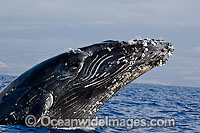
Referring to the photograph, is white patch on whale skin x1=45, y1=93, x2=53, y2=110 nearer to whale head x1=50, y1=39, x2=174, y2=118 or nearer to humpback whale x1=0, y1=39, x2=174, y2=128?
humpback whale x1=0, y1=39, x2=174, y2=128

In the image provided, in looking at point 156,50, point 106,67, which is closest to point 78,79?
point 106,67

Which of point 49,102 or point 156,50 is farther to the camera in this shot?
point 156,50

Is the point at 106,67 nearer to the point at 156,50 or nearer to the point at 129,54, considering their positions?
the point at 129,54

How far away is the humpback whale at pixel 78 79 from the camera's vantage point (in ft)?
22.2

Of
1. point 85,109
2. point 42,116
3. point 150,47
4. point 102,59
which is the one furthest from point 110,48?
point 42,116

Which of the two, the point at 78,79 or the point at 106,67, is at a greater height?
the point at 106,67

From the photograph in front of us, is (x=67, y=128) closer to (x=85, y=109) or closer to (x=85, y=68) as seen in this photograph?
(x=85, y=109)

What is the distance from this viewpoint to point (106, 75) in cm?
724

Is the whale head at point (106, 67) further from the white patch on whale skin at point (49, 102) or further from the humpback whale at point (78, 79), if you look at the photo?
the white patch on whale skin at point (49, 102)

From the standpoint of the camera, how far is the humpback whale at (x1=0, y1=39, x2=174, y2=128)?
678cm

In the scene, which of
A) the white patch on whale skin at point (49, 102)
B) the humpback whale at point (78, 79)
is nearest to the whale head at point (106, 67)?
the humpback whale at point (78, 79)

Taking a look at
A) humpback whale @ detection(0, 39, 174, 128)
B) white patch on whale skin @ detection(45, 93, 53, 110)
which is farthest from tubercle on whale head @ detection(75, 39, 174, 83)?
white patch on whale skin @ detection(45, 93, 53, 110)

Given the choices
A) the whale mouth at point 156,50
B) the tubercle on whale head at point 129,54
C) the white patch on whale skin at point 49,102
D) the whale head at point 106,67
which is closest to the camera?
the white patch on whale skin at point 49,102

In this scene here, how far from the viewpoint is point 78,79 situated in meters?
7.04
